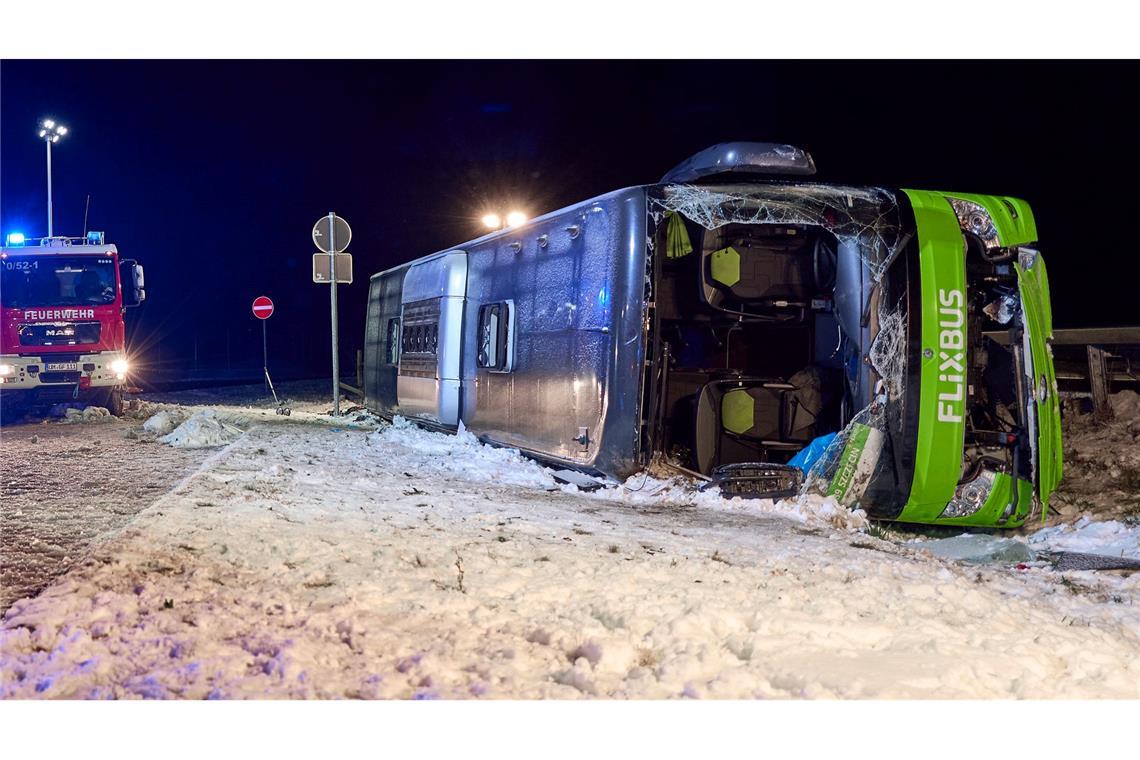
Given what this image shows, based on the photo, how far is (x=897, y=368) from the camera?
677 cm

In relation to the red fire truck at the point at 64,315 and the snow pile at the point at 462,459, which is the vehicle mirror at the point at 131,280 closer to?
the red fire truck at the point at 64,315

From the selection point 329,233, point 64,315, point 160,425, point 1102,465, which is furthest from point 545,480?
point 64,315

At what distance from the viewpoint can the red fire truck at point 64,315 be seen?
14898mm

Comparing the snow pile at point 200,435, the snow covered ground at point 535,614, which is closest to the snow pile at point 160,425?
the snow pile at point 200,435

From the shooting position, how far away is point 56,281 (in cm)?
1511

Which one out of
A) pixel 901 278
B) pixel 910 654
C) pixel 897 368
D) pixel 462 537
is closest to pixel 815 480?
pixel 897 368

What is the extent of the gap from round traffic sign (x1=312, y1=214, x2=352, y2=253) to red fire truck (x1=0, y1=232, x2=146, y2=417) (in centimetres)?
445

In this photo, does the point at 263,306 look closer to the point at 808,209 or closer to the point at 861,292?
the point at 808,209

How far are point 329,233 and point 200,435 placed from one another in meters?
4.07

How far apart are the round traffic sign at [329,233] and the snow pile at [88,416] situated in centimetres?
430

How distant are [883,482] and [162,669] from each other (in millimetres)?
5325

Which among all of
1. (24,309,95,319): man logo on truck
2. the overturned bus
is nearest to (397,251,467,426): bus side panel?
the overturned bus

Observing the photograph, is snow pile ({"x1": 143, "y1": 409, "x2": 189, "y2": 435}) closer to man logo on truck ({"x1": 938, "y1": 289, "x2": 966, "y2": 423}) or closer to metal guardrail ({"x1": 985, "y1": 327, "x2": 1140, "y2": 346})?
man logo on truck ({"x1": 938, "y1": 289, "x2": 966, "y2": 423})

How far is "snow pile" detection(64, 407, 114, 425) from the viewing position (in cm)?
1390
